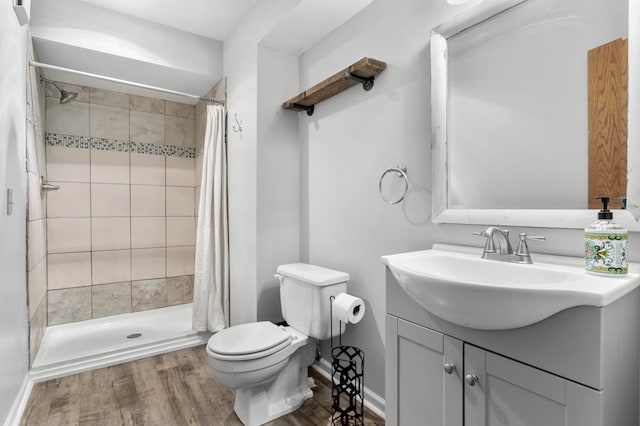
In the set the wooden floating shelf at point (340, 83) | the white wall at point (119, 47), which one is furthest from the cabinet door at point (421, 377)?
the white wall at point (119, 47)

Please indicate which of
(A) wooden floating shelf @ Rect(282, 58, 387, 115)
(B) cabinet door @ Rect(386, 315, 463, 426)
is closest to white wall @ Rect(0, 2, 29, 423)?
(A) wooden floating shelf @ Rect(282, 58, 387, 115)

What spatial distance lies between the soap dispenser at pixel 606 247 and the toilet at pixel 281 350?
1.14m

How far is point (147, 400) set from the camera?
1.87 metres

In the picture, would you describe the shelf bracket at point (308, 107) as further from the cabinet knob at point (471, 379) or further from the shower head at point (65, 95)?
the shower head at point (65, 95)

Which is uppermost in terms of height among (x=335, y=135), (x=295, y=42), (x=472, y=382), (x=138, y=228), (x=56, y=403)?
(x=295, y=42)

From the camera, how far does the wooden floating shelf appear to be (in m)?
1.67

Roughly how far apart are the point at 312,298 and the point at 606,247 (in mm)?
1278

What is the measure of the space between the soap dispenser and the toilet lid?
1313mm

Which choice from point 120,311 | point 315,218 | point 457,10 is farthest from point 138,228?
point 457,10

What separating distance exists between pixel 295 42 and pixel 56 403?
2.55m

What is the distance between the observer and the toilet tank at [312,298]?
1776 mm

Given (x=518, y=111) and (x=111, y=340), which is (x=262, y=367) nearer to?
(x=518, y=111)

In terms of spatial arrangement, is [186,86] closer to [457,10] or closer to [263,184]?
[263,184]

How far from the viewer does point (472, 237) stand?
1.33 m
